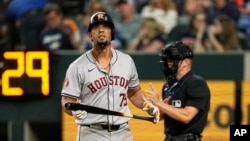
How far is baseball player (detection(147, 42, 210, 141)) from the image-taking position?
5673 millimetres

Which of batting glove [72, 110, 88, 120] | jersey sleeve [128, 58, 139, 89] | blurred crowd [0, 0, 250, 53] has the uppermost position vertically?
blurred crowd [0, 0, 250, 53]

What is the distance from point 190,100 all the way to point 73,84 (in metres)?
0.85

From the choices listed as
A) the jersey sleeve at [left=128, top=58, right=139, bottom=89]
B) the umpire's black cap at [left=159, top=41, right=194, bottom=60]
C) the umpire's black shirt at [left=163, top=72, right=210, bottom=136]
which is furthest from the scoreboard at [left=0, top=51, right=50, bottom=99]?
the umpire's black shirt at [left=163, top=72, right=210, bottom=136]

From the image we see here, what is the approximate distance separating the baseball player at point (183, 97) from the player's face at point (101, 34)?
49 cm

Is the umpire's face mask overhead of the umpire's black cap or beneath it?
beneath

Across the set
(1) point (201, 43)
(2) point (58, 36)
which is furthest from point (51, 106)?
(1) point (201, 43)

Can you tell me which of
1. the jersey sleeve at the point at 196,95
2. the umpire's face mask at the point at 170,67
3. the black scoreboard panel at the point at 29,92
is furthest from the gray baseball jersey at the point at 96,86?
the black scoreboard panel at the point at 29,92

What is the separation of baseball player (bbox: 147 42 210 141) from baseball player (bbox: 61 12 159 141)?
0.55 feet

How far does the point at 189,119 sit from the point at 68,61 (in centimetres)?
283

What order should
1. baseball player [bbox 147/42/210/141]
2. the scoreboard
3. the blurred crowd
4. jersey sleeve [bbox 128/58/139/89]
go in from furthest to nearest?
the blurred crowd < the scoreboard < jersey sleeve [bbox 128/58/139/89] < baseball player [bbox 147/42/210/141]

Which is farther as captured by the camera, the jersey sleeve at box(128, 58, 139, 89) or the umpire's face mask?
the jersey sleeve at box(128, 58, 139, 89)

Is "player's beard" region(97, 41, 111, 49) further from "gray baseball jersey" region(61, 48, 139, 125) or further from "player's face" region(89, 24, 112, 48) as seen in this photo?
"gray baseball jersey" region(61, 48, 139, 125)

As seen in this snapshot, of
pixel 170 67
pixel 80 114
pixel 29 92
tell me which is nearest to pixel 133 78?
pixel 170 67

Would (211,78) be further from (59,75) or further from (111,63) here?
(111,63)
